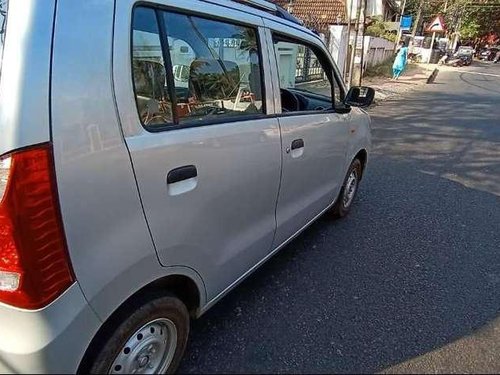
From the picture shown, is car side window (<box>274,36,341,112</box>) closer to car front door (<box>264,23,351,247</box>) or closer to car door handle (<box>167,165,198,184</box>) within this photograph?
car front door (<box>264,23,351,247</box>)

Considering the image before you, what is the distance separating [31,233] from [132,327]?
0.57m

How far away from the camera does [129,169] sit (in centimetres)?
135

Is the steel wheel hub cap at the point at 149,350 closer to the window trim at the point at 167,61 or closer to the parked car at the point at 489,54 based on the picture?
the window trim at the point at 167,61

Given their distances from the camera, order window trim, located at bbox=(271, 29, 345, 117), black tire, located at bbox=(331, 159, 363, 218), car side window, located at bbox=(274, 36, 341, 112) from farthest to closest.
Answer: black tire, located at bbox=(331, 159, 363, 218) → car side window, located at bbox=(274, 36, 341, 112) → window trim, located at bbox=(271, 29, 345, 117)

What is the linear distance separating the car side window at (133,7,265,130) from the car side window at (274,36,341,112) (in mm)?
311

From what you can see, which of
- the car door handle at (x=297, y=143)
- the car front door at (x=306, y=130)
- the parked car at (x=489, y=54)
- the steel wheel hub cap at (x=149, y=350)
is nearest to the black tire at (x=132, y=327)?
the steel wheel hub cap at (x=149, y=350)

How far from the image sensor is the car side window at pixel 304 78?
2439 millimetres

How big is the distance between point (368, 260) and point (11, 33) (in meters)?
2.73

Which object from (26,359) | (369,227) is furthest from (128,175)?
(369,227)

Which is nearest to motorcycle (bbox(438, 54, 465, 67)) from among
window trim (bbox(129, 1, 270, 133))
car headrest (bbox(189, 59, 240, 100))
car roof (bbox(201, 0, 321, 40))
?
car roof (bbox(201, 0, 321, 40))

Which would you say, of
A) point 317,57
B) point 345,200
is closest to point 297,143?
point 317,57

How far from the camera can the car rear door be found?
1424 mm

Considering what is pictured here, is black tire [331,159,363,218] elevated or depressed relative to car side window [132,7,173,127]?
depressed

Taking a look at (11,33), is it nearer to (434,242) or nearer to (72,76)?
(72,76)
